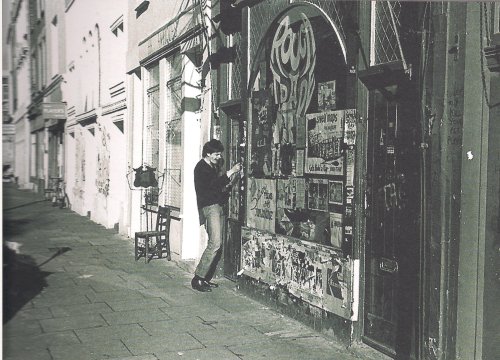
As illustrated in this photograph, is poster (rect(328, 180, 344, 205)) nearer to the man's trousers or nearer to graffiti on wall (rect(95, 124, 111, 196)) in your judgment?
the man's trousers

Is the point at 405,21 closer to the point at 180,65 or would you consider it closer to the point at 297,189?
the point at 297,189

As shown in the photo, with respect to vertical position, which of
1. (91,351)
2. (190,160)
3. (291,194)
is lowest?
(91,351)

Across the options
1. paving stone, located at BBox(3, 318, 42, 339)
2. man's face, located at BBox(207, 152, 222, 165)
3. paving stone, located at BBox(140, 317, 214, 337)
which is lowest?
paving stone, located at BBox(140, 317, 214, 337)

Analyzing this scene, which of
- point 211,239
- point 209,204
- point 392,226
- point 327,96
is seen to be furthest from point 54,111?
point 392,226

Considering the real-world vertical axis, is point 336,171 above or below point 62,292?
above

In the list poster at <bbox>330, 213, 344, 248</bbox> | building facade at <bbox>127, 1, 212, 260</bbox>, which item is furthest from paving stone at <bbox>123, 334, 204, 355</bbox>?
building facade at <bbox>127, 1, 212, 260</bbox>

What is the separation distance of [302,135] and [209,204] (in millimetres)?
2029

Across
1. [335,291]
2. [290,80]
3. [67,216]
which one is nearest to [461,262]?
[335,291]

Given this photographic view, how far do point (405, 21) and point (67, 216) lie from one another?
6.89 meters

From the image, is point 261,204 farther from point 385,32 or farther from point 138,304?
point 385,32

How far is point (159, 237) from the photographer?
9.67 meters

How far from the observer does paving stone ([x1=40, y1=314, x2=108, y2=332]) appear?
5771 mm

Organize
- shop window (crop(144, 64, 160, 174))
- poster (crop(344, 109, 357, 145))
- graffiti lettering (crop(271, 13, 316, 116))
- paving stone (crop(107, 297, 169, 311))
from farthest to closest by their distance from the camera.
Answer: shop window (crop(144, 64, 160, 174)) → paving stone (crop(107, 297, 169, 311)) → graffiti lettering (crop(271, 13, 316, 116)) → poster (crop(344, 109, 357, 145))

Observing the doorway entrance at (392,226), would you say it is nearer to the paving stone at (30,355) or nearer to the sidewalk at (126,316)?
the sidewalk at (126,316)
